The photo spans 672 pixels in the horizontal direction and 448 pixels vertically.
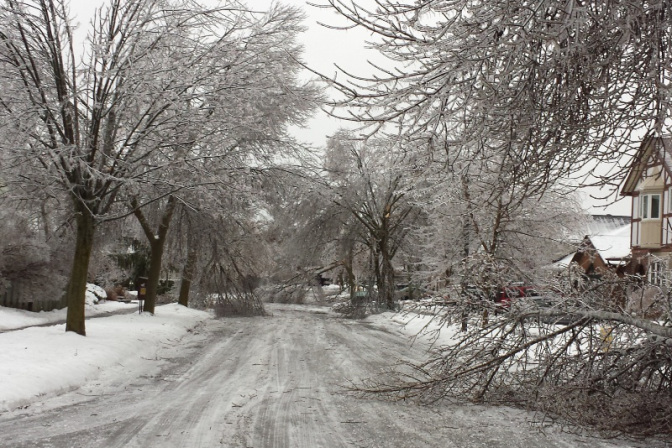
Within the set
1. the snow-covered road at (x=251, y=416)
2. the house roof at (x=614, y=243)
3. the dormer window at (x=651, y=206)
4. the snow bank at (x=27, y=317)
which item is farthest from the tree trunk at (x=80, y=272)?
the house roof at (x=614, y=243)

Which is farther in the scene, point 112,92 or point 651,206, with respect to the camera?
point 651,206

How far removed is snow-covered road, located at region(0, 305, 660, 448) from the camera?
5.95 meters

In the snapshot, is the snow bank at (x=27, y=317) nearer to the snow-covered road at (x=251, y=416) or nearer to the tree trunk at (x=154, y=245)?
the tree trunk at (x=154, y=245)

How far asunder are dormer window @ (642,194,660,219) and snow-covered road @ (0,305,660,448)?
1836 centimetres

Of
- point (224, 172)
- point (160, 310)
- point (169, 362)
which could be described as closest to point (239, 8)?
point (224, 172)

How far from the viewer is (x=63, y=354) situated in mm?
10273

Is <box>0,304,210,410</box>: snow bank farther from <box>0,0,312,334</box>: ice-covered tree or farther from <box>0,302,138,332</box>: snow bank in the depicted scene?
<box>0,302,138,332</box>: snow bank

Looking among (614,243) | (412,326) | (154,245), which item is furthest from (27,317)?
(614,243)

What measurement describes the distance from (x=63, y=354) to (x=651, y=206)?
23.0 metres

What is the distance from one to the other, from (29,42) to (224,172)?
5.11m

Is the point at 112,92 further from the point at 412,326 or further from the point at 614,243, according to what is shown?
the point at 614,243

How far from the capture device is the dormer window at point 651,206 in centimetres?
2475

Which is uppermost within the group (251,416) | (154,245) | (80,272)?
(154,245)

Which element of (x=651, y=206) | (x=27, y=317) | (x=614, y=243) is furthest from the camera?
(x=614, y=243)
